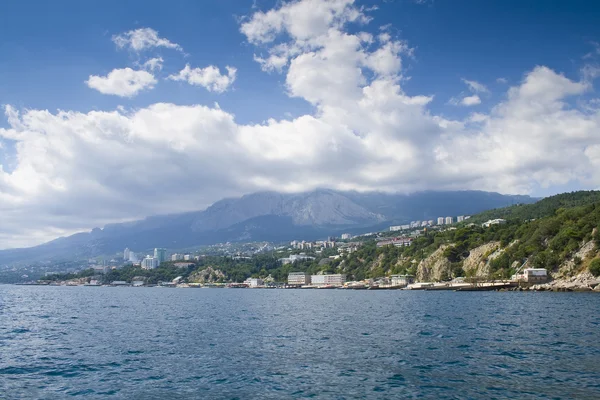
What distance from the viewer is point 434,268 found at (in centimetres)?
19175

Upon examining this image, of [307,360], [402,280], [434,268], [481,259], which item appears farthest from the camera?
[402,280]

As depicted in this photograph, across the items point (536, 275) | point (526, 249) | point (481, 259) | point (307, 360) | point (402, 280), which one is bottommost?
point (402, 280)

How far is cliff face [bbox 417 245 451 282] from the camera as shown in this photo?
187 metres

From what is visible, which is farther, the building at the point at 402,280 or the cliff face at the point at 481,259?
the building at the point at 402,280

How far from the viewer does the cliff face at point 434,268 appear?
187 metres

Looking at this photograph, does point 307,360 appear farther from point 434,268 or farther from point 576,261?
point 434,268

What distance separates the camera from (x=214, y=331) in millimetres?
48188

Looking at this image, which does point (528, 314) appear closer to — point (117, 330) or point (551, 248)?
point (117, 330)

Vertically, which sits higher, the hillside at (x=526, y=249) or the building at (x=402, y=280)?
the hillside at (x=526, y=249)

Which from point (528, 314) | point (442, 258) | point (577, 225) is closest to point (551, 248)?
point (577, 225)

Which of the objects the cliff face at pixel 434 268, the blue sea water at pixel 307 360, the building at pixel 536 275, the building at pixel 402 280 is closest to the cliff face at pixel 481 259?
the cliff face at pixel 434 268

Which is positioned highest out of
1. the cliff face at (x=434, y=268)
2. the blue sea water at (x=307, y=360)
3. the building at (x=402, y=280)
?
the cliff face at (x=434, y=268)

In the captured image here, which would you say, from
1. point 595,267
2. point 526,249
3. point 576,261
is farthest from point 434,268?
point 595,267

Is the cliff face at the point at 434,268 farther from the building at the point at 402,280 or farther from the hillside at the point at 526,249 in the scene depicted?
the building at the point at 402,280
